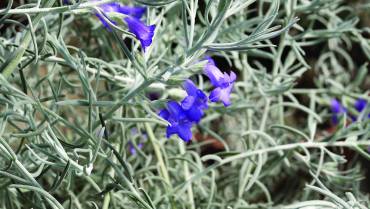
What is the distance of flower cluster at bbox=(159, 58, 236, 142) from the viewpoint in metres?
0.87

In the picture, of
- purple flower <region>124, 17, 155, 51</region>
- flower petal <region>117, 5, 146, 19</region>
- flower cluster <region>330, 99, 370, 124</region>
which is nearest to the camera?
purple flower <region>124, 17, 155, 51</region>

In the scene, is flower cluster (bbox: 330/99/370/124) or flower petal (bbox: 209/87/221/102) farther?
flower cluster (bbox: 330/99/370/124)

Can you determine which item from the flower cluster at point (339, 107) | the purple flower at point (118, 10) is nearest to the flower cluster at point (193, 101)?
the purple flower at point (118, 10)

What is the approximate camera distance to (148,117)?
3.85 ft

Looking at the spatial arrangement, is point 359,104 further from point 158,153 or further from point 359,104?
point 158,153

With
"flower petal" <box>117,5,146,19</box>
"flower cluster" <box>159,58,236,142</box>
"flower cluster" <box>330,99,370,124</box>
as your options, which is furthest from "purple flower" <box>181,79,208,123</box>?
"flower cluster" <box>330,99,370,124</box>

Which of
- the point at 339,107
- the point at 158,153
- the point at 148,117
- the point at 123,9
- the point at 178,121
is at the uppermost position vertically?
the point at 123,9

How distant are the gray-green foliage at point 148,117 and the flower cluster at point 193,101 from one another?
0.8 inches

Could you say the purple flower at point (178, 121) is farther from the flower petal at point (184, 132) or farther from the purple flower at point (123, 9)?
the purple flower at point (123, 9)

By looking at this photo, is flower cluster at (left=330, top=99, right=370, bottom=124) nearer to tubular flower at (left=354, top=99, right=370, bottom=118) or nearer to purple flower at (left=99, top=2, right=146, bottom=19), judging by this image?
tubular flower at (left=354, top=99, right=370, bottom=118)

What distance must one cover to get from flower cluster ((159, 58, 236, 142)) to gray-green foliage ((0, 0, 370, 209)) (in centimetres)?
2

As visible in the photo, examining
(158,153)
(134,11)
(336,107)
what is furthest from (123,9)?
(336,107)

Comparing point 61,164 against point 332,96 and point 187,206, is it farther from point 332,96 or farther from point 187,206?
point 332,96

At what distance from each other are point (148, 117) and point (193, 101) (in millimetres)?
300
